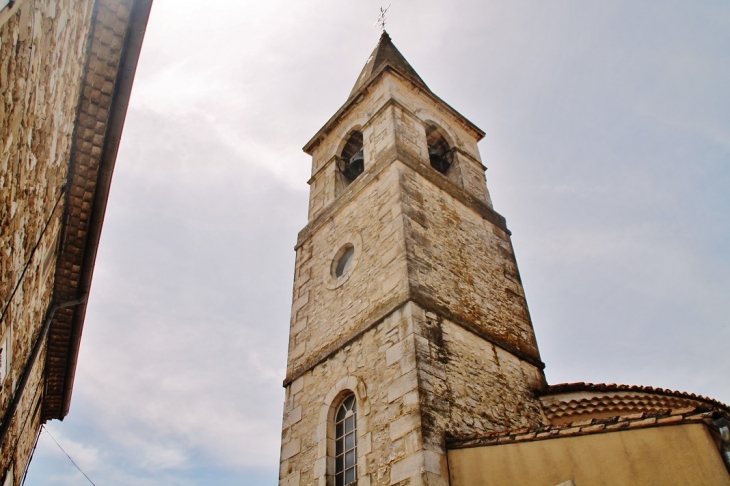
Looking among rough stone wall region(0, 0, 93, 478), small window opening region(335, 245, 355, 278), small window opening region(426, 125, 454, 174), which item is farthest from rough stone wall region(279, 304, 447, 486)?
small window opening region(426, 125, 454, 174)

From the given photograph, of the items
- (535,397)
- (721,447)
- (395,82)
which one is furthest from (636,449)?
(395,82)

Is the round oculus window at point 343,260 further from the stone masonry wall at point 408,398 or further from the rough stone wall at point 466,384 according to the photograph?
the rough stone wall at point 466,384

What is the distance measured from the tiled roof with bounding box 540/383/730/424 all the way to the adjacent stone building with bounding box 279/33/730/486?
0.7 inches

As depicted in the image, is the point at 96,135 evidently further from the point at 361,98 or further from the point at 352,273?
the point at 361,98

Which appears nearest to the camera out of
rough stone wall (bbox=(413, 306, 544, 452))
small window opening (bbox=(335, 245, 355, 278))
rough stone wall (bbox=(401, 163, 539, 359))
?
rough stone wall (bbox=(413, 306, 544, 452))

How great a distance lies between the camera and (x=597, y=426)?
4.75 meters

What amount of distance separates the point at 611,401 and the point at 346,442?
132 inches

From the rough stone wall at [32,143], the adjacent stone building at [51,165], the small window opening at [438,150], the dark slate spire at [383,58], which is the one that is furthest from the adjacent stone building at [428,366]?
the rough stone wall at [32,143]

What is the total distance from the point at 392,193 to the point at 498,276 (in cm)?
220

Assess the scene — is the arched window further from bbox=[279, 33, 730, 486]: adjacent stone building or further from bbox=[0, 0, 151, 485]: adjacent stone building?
bbox=[0, 0, 151, 485]: adjacent stone building

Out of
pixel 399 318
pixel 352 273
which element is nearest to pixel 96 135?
pixel 399 318

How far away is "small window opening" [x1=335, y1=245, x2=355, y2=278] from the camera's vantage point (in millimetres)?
8844

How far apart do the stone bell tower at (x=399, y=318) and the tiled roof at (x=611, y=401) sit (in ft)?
1.04

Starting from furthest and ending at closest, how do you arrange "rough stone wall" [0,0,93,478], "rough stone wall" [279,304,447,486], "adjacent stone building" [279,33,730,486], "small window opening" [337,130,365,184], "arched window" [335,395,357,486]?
"small window opening" [337,130,365,184] < "arched window" [335,395,357,486] < "rough stone wall" [279,304,447,486] < "adjacent stone building" [279,33,730,486] < "rough stone wall" [0,0,93,478]
